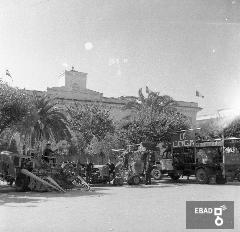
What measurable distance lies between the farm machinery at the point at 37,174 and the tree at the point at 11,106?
249 cm

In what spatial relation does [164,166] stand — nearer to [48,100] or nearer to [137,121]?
[137,121]

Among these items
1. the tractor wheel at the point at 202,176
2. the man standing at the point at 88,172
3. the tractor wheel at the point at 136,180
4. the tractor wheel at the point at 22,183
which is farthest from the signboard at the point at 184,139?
the tractor wheel at the point at 22,183

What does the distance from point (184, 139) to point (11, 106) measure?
10797 millimetres

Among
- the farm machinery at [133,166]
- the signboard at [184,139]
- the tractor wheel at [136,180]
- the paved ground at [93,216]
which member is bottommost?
the paved ground at [93,216]

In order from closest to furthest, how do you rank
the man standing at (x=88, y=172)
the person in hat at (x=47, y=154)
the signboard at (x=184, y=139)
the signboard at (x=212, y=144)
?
the person in hat at (x=47, y=154)
the man standing at (x=88, y=172)
the signboard at (x=212, y=144)
the signboard at (x=184, y=139)

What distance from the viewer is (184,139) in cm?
2491

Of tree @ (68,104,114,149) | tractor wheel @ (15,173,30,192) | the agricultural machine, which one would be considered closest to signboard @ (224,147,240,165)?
the agricultural machine

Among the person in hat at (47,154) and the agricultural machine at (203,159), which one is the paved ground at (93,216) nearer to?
the person in hat at (47,154)

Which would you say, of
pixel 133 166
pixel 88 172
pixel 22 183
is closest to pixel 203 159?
pixel 133 166

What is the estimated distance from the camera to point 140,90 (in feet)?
123

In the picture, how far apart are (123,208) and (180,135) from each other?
15.2 meters

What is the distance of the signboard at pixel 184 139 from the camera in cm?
2442

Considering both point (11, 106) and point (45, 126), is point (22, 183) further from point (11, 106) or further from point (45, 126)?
point (45, 126)

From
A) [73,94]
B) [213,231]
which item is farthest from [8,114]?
[73,94]
